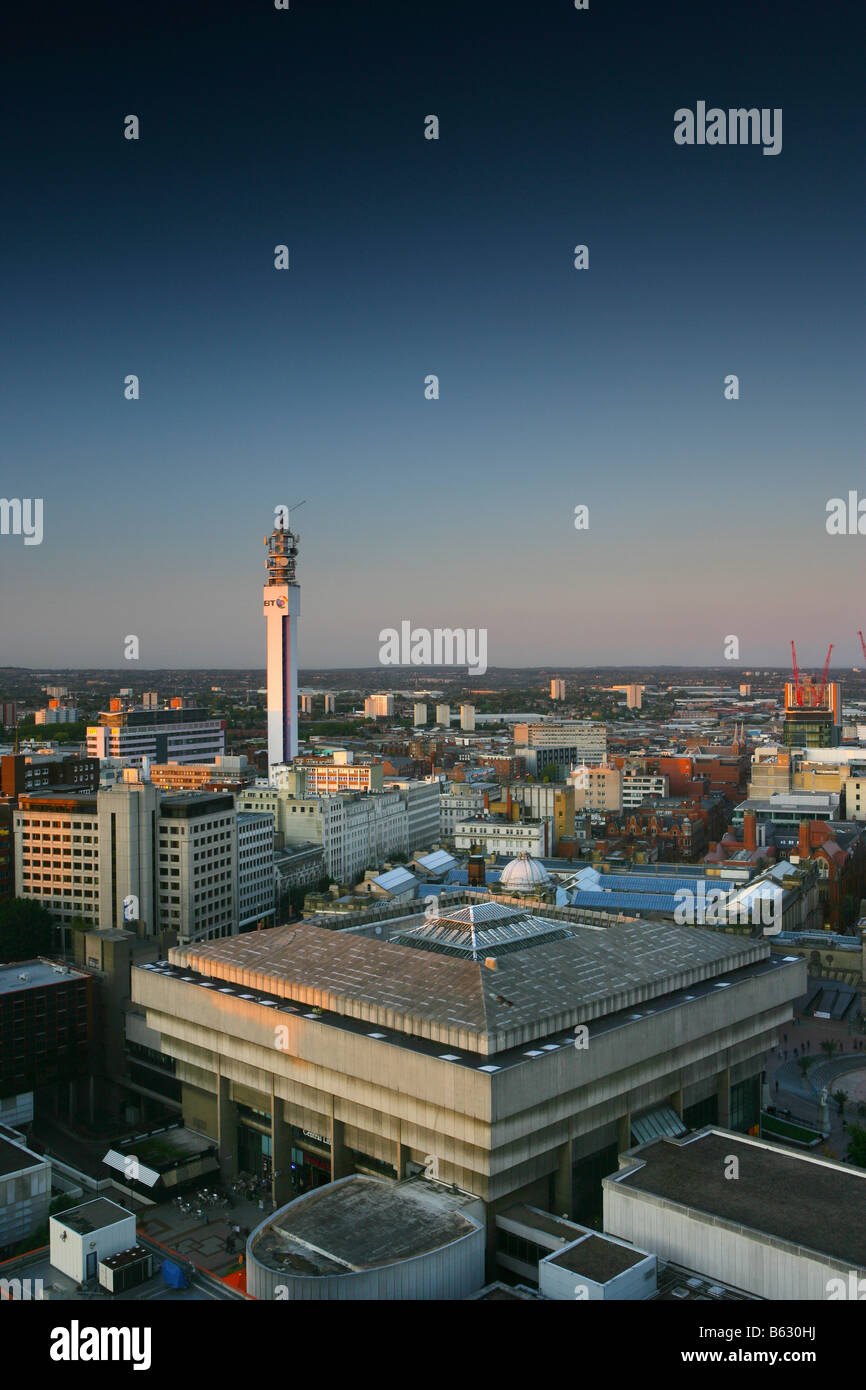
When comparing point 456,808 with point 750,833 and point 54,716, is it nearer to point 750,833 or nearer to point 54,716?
point 750,833

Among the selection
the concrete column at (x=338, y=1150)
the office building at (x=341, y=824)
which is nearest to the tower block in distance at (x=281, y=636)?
the office building at (x=341, y=824)

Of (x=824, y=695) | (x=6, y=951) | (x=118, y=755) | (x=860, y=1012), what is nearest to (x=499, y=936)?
(x=860, y=1012)

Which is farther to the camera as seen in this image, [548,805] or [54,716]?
[54,716]

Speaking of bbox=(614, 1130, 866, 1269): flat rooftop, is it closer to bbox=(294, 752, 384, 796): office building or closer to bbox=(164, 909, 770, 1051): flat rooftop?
bbox=(164, 909, 770, 1051): flat rooftop

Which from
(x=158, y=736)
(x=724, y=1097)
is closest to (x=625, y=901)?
(x=724, y=1097)

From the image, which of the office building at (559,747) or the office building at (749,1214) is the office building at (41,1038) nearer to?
the office building at (749,1214)
